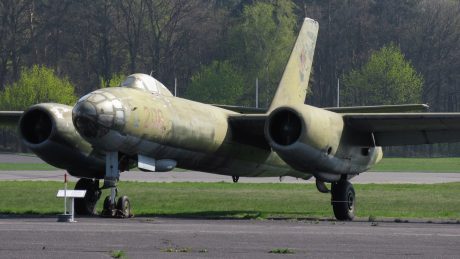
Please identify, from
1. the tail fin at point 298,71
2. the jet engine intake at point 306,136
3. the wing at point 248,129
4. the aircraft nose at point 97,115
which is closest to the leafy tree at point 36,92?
the tail fin at point 298,71

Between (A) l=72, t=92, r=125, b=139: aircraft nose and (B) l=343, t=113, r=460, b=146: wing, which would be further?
(B) l=343, t=113, r=460, b=146: wing

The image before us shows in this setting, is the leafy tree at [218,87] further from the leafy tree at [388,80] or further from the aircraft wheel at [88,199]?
the aircraft wheel at [88,199]

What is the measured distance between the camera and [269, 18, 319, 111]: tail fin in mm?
29156

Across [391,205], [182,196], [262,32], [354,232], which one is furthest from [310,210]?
[262,32]

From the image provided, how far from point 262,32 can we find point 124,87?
248 feet

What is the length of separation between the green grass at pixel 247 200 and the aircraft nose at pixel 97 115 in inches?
173

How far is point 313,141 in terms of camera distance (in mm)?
23688

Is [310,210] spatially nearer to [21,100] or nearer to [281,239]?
[281,239]

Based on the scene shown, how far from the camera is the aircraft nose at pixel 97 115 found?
22.3 m

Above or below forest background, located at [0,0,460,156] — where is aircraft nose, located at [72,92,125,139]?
above

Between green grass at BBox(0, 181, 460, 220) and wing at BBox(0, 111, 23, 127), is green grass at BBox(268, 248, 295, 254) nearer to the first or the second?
green grass at BBox(0, 181, 460, 220)

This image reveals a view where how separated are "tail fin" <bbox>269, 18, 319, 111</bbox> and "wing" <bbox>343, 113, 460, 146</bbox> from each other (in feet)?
11.7

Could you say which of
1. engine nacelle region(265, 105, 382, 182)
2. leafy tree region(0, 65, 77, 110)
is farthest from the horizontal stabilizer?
leafy tree region(0, 65, 77, 110)

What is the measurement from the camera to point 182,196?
33562mm
